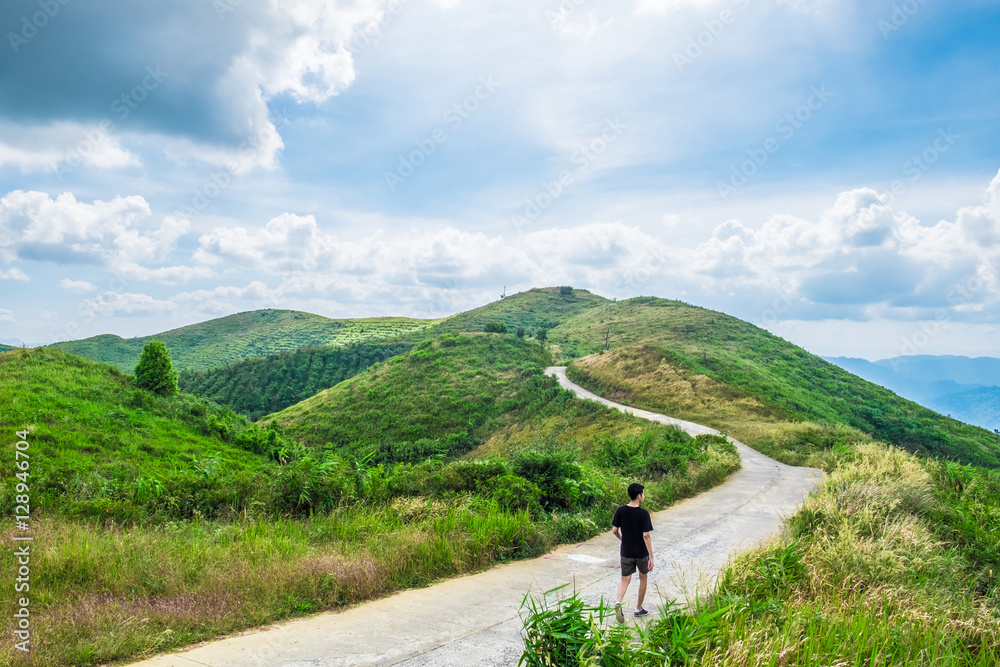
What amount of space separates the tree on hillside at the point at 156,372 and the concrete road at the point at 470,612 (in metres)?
33.9

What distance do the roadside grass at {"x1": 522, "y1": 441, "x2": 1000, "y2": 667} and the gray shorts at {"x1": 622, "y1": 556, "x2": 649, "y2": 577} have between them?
0.59m

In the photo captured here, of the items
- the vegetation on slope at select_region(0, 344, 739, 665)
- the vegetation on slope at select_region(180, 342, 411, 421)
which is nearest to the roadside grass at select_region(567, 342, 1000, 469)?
the vegetation on slope at select_region(0, 344, 739, 665)

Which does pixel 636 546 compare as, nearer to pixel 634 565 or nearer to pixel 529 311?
pixel 634 565

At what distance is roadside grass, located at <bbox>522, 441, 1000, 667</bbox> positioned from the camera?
4215mm

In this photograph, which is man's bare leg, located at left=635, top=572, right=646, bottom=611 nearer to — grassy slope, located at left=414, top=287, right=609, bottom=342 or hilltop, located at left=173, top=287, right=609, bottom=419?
hilltop, located at left=173, top=287, right=609, bottom=419

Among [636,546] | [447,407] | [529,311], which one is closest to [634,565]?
[636,546]

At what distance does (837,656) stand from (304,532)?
7126mm

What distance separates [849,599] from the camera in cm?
581

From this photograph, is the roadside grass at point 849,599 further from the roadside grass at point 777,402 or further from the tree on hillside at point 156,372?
the tree on hillside at point 156,372

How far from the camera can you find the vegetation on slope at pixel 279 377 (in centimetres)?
9194

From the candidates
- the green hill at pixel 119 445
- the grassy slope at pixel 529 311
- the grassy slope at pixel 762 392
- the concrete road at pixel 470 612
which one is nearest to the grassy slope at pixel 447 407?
the grassy slope at pixel 762 392

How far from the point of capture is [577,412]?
4500cm

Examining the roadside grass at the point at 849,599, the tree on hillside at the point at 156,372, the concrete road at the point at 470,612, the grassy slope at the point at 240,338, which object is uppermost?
the grassy slope at the point at 240,338

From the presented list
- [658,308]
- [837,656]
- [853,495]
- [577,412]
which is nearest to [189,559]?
[837,656]
